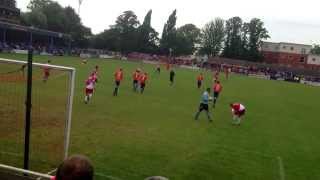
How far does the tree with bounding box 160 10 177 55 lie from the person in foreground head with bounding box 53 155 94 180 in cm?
12601

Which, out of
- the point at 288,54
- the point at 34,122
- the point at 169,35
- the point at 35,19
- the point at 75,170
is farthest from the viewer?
the point at 288,54

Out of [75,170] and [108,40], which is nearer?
[75,170]

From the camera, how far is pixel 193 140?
57.0ft

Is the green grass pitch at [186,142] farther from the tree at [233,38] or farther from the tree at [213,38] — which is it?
the tree at [213,38]

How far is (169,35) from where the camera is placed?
433 ft

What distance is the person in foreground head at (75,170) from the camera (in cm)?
373

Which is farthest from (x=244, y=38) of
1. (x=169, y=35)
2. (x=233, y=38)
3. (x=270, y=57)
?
(x=169, y=35)

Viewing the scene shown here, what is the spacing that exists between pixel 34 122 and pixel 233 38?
397 ft

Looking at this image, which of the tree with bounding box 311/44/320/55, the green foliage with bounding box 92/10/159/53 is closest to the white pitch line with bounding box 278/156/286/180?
the green foliage with bounding box 92/10/159/53

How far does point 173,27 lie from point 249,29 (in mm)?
21536

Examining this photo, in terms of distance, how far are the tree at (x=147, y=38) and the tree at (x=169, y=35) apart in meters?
1.96

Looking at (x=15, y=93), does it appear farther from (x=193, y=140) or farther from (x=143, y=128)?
(x=193, y=140)

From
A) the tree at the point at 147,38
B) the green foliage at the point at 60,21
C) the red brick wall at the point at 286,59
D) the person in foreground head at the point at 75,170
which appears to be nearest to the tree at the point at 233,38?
the red brick wall at the point at 286,59

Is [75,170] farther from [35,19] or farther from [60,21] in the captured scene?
[60,21]
